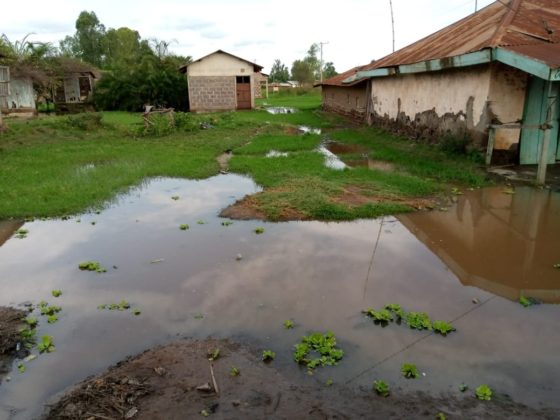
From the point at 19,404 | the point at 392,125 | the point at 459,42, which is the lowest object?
the point at 19,404

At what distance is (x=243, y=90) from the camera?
1222 inches

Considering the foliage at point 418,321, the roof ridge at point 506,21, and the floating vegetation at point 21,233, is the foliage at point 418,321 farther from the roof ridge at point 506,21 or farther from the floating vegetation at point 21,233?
the roof ridge at point 506,21

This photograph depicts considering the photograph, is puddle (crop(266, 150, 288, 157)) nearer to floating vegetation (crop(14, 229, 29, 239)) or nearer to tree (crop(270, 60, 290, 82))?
floating vegetation (crop(14, 229, 29, 239))

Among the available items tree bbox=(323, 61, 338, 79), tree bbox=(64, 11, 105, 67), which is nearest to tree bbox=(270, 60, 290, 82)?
tree bbox=(323, 61, 338, 79)

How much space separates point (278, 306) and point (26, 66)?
1115 inches

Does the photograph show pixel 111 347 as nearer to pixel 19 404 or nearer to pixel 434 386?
pixel 19 404

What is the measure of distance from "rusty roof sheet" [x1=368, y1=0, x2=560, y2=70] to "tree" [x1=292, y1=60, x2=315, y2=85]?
6138cm

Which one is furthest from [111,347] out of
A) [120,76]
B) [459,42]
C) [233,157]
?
[120,76]

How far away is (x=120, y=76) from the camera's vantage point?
32.3 m

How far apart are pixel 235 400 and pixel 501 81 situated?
10.2 meters

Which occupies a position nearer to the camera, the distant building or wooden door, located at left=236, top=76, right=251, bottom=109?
the distant building

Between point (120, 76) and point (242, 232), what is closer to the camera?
point (242, 232)

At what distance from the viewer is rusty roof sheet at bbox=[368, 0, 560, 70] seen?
10.6 meters

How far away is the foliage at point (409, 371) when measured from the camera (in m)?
3.61
